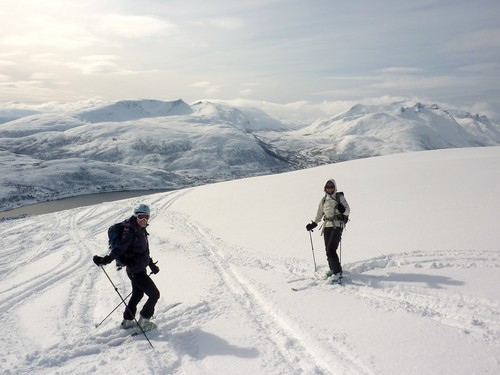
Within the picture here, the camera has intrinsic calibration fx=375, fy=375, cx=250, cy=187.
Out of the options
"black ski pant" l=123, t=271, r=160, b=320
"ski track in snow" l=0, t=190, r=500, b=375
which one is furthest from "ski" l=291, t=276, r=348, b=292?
"black ski pant" l=123, t=271, r=160, b=320

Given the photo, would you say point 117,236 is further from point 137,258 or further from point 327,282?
point 327,282

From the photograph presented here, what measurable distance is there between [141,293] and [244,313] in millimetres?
2356

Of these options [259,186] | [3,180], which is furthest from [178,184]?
[259,186]

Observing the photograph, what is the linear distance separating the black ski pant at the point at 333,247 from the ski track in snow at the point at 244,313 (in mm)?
483

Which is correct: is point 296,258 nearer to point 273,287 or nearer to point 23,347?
point 273,287

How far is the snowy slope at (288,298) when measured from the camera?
6438 millimetres

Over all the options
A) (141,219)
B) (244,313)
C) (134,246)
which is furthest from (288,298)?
(141,219)

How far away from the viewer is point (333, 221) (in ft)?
34.3

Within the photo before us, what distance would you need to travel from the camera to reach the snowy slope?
6.44 meters

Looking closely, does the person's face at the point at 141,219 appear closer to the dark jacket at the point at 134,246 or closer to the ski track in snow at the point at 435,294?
the dark jacket at the point at 134,246

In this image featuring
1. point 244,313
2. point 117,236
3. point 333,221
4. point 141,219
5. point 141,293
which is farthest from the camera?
point 333,221

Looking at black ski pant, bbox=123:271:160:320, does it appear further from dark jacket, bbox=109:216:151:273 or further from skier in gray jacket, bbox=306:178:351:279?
skier in gray jacket, bbox=306:178:351:279

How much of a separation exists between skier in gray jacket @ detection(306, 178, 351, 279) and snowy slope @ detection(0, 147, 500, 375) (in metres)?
0.60

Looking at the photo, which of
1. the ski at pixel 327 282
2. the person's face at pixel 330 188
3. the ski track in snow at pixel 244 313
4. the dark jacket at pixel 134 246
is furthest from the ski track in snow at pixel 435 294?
the dark jacket at pixel 134 246
